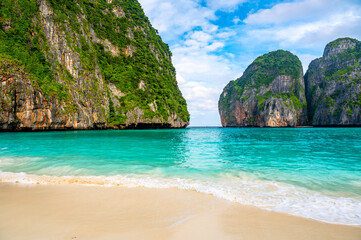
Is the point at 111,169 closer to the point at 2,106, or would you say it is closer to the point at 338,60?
the point at 2,106

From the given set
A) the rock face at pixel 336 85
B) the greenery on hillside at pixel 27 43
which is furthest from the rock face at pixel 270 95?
the greenery on hillside at pixel 27 43

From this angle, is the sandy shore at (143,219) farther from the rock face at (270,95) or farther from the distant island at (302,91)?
the rock face at (270,95)

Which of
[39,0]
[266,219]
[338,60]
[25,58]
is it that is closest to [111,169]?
[266,219]

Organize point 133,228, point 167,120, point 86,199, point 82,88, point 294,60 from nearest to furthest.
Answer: point 133,228 → point 86,199 → point 82,88 → point 167,120 → point 294,60

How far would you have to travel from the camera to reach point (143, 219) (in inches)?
142

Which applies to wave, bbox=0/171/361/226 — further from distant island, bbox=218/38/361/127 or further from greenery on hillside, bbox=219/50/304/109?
greenery on hillside, bbox=219/50/304/109

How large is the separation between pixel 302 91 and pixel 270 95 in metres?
19.9

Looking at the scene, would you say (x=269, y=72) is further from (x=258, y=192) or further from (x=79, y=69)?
(x=258, y=192)

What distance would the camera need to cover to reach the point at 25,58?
35.2 m

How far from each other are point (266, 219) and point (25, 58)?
46.4 metres

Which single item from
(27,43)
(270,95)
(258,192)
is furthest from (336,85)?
(27,43)

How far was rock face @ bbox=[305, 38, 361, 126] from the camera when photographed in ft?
293

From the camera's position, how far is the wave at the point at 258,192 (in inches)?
162

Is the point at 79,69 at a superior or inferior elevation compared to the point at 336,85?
inferior
